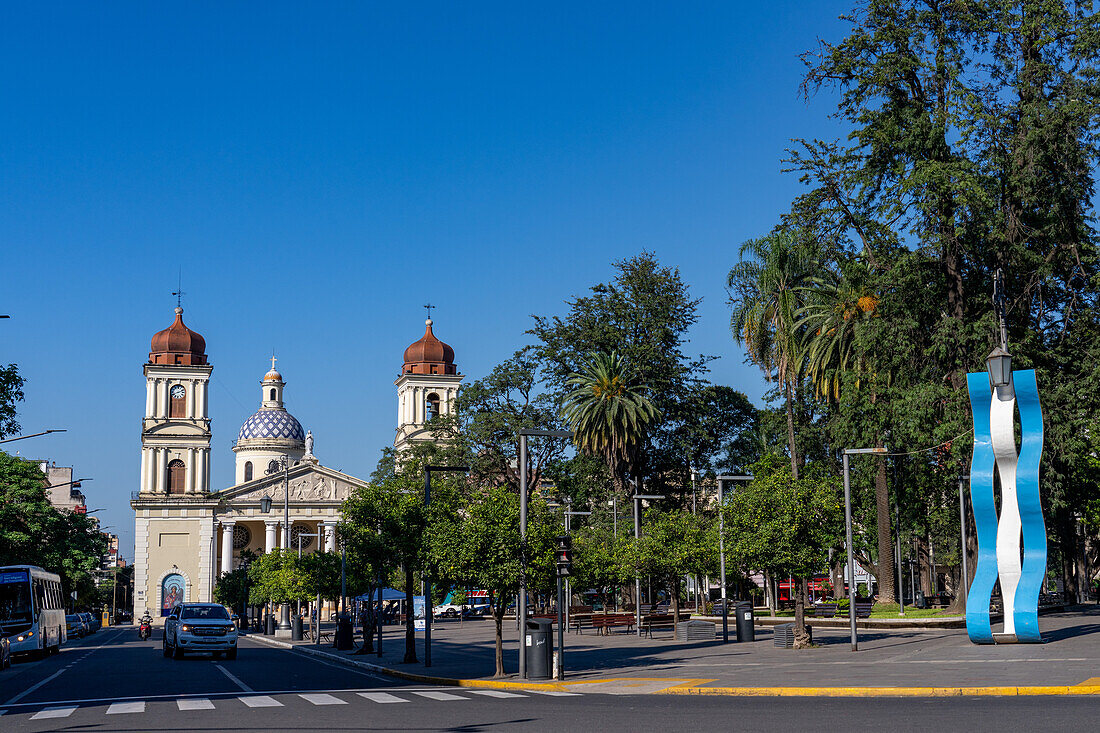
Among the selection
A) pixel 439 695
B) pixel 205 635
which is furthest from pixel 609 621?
pixel 439 695

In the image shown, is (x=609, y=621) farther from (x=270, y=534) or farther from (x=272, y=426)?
(x=272, y=426)

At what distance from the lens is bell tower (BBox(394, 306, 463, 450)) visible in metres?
117

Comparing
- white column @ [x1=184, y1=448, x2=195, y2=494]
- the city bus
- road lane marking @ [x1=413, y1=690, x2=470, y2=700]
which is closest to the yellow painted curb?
road lane marking @ [x1=413, y1=690, x2=470, y2=700]

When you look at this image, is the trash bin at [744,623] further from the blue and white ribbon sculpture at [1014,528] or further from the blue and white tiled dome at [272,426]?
the blue and white tiled dome at [272,426]

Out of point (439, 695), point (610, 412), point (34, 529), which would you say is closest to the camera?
point (439, 695)

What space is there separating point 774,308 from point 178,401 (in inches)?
3122

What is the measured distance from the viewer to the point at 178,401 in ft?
384

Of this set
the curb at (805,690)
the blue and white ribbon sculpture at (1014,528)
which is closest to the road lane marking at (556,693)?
the curb at (805,690)

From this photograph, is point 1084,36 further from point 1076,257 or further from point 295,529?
point 295,529

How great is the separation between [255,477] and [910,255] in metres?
108

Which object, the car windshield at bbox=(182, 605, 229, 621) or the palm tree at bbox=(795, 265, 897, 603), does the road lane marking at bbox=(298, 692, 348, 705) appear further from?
the palm tree at bbox=(795, 265, 897, 603)

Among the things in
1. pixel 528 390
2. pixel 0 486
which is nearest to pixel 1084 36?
pixel 528 390

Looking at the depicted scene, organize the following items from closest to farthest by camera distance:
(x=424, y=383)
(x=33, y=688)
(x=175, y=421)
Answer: (x=33, y=688)
(x=175, y=421)
(x=424, y=383)

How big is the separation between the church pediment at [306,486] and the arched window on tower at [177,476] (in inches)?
198
